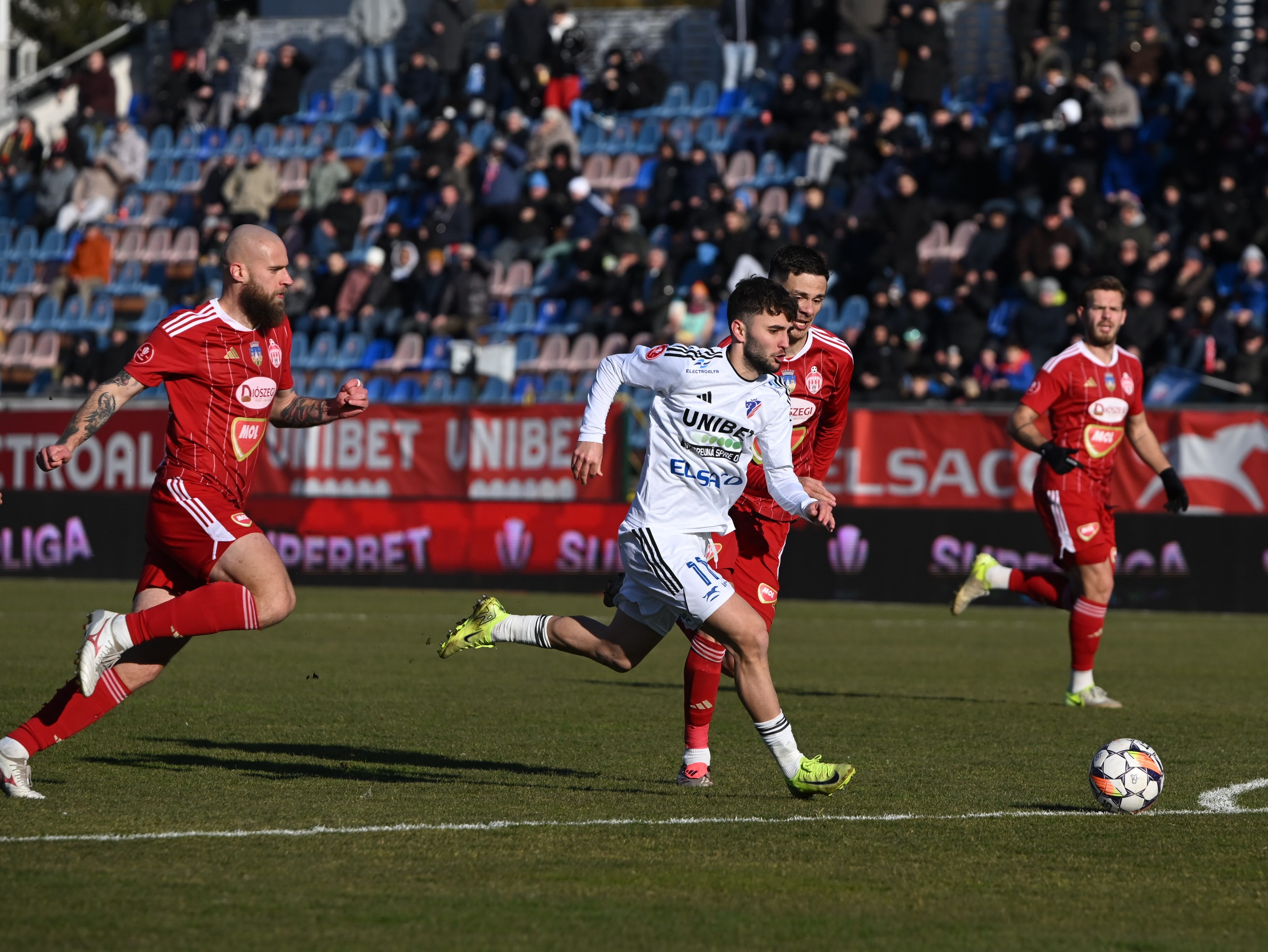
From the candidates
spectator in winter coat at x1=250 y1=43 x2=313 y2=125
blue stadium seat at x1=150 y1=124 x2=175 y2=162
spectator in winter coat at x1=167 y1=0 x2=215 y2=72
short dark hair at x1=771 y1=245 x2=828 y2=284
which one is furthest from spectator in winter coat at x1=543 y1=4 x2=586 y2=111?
short dark hair at x1=771 y1=245 x2=828 y2=284

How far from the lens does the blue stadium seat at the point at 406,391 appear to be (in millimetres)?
23516

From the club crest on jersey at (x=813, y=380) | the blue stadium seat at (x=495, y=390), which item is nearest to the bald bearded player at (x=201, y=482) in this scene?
the club crest on jersey at (x=813, y=380)

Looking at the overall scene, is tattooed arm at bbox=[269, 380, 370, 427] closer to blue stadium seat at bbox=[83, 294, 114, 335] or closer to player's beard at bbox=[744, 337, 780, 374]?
player's beard at bbox=[744, 337, 780, 374]

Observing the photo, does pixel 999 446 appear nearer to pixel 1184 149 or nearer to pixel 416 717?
Answer: pixel 1184 149

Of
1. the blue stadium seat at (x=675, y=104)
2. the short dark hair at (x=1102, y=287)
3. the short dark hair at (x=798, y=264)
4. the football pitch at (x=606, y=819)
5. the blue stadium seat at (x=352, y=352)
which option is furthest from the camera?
the blue stadium seat at (x=675, y=104)

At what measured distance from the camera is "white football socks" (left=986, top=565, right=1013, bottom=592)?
12242 mm

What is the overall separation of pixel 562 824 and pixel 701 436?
165 cm

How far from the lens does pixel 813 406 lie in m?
8.95

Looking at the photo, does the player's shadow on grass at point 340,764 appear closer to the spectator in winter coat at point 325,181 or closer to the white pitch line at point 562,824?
the white pitch line at point 562,824

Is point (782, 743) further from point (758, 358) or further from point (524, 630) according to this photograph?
point (758, 358)

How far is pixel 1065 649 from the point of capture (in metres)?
A: 15.8

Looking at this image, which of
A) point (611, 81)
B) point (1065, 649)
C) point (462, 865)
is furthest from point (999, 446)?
point (462, 865)

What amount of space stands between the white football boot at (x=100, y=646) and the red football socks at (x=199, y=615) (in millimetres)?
42

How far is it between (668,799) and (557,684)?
5156 mm
